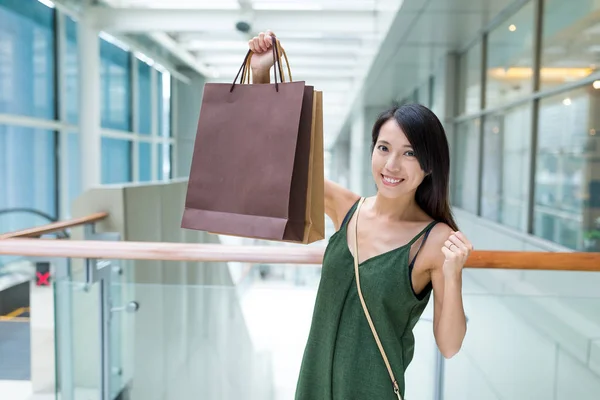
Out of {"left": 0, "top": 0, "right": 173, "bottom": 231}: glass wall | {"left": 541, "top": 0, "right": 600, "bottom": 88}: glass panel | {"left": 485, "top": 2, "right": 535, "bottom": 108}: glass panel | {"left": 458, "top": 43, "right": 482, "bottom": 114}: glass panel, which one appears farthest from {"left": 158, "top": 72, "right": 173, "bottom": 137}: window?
{"left": 541, "top": 0, "right": 600, "bottom": 88}: glass panel

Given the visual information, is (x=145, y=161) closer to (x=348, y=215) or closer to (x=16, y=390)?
(x=16, y=390)

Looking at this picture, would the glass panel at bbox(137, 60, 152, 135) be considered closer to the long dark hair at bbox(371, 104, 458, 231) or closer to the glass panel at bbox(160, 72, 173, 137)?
the glass panel at bbox(160, 72, 173, 137)

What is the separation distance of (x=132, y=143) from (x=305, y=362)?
8.71 meters

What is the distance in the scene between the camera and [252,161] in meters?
1.02

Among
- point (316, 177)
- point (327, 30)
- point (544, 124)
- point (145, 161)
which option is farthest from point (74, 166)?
point (316, 177)

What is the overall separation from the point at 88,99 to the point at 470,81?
16.9ft

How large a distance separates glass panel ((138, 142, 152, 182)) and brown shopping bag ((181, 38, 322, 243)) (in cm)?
898

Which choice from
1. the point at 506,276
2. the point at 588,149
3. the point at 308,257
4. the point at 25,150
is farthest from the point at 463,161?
the point at 308,257

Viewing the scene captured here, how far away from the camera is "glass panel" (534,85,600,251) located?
3537mm

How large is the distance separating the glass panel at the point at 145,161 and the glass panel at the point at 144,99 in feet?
0.89

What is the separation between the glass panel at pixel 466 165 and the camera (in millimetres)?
6896

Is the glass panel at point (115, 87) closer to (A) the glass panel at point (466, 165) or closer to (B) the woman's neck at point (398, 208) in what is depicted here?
(A) the glass panel at point (466, 165)

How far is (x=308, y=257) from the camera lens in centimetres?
146

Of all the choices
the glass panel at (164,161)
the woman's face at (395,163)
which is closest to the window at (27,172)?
the glass panel at (164,161)
